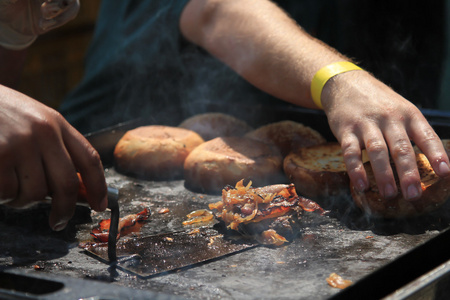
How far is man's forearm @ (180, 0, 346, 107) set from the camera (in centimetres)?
262

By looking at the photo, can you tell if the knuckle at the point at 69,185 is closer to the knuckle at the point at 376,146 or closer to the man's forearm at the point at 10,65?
the knuckle at the point at 376,146

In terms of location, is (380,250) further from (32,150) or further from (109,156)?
(109,156)

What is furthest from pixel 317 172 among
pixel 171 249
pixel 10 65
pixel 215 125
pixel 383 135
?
pixel 10 65

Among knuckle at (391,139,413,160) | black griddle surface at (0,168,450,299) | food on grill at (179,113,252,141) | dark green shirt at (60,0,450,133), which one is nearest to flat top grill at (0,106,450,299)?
black griddle surface at (0,168,450,299)

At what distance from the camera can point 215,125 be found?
298cm

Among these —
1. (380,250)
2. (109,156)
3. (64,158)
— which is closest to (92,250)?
(64,158)

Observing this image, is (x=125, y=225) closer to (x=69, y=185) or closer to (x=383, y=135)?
(x=69, y=185)

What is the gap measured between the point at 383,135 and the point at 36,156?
1.21 meters

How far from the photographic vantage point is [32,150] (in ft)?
4.74

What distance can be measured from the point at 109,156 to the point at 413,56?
85.0 inches

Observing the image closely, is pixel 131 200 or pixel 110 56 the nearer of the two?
pixel 131 200

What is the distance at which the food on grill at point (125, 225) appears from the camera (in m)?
1.91

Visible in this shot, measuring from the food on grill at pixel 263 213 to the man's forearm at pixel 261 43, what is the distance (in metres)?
0.75

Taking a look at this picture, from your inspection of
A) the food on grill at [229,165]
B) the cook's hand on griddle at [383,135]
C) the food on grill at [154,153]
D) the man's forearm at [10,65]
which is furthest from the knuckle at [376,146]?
the man's forearm at [10,65]
